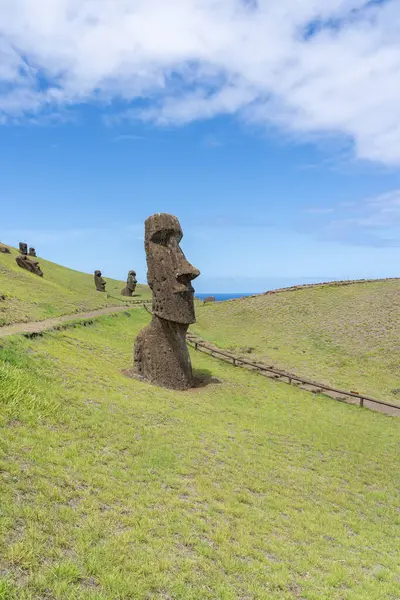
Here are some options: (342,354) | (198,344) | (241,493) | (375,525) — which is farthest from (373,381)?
(241,493)

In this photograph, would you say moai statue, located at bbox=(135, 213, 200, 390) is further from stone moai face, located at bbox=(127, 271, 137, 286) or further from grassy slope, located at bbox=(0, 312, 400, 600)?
stone moai face, located at bbox=(127, 271, 137, 286)

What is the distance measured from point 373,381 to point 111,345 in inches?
642

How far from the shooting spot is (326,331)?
34.0 metres

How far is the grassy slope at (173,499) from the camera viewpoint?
18.1 ft

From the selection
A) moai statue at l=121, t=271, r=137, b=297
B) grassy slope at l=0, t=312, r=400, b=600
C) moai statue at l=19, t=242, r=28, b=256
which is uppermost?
moai statue at l=19, t=242, r=28, b=256

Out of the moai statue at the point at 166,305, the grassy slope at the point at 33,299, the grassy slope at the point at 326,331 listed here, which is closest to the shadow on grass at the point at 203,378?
the moai statue at the point at 166,305

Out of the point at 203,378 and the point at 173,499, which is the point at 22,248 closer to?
the point at 203,378

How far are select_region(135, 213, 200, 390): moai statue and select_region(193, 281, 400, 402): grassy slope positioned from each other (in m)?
11.1

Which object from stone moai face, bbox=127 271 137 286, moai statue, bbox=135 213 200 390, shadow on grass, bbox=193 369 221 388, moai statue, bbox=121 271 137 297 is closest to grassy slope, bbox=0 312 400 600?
moai statue, bbox=135 213 200 390

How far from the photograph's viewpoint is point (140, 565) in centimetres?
565

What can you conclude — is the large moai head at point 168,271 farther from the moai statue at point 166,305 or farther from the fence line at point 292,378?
the fence line at point 292,378

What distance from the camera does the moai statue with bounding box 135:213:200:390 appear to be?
59.8 feet

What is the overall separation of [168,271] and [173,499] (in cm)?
1160

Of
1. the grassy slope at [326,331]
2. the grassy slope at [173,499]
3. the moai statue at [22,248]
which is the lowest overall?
the grassy slope at [173,499]
